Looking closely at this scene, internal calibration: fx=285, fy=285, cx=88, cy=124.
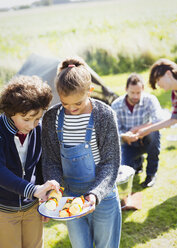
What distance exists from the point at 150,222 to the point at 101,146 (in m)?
1.65

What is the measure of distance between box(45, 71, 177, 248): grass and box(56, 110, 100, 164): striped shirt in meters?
1.38

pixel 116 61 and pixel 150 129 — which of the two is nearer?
pixel 150 129

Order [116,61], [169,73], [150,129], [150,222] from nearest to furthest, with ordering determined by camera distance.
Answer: [150,222], [169,73], [150,129], [116,61]

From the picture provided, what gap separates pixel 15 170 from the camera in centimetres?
179

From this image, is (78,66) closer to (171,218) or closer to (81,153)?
(81,153)

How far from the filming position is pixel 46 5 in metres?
53.4

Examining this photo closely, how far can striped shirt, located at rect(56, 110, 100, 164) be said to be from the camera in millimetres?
1758

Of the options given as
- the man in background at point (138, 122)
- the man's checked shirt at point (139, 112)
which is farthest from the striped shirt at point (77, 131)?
the man's checked shirt at point (139, 112)

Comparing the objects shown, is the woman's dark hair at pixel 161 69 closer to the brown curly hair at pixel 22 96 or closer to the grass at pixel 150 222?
the grass at pixel 150 222

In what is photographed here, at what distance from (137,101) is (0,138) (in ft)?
8.09

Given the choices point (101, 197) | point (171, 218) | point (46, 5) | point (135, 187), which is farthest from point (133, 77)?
point (46, 5)

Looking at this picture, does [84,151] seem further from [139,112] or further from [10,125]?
[139,112]

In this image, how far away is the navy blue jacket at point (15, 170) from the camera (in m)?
1.67

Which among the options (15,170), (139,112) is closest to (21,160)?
(15,170)
